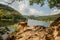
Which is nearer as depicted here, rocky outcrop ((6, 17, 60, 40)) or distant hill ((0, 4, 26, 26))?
rocky outcrop ((6, 17, 60, 40))

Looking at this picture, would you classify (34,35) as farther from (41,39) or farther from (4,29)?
(4,29)

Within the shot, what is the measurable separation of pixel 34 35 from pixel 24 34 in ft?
1.71

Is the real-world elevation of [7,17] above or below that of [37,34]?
above

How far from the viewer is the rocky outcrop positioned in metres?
7.61

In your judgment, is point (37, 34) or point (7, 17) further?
point (7, 17)

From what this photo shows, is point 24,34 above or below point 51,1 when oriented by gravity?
below

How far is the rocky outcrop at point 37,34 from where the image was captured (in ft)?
25.0

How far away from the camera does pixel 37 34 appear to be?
7859 mm

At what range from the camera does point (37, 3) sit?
387 inches

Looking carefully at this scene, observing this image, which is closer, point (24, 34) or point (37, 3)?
point (24, 34)


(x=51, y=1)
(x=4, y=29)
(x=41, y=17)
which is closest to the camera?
(x=4, y=29)

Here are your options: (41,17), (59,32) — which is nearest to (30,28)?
(59,32)

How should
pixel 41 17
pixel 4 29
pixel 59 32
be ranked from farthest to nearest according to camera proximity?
pixel 41 17
pixel 4 29
pixel 59 32

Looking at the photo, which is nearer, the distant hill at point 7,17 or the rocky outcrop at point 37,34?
the rocky outcrop at point 37,34
